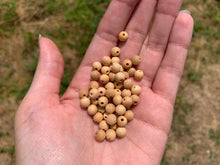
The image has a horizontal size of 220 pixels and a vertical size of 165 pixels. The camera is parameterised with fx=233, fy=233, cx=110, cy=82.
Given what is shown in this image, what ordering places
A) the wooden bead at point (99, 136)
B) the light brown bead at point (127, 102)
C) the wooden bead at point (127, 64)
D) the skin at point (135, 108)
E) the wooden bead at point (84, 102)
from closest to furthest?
the skin at point (135, 108), the wooden bead at point (99, 136), the wooden bead at point (84, 102), the light brown bead at point (127, 102), the wooden bead at point (127, 64)

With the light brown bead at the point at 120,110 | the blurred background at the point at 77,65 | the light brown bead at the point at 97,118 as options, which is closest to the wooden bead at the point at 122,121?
the light brown bead at the point at 120,110

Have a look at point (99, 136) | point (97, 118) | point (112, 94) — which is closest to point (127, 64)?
point (112, 94)

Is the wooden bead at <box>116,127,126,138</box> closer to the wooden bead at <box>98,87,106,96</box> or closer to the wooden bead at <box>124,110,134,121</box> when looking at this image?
the wooden bead at <box>124,110,134,121</box>

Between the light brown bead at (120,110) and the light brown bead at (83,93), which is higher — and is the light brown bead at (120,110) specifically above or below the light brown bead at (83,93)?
below

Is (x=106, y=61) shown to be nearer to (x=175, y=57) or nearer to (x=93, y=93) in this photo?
(x=93, y=93)

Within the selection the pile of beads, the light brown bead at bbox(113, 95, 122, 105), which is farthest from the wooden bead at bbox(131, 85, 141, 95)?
the light brown bead at bbox(113, 95, 122, 105)

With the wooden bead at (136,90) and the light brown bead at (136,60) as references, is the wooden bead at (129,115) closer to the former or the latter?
the wooden bead at (136,90)
